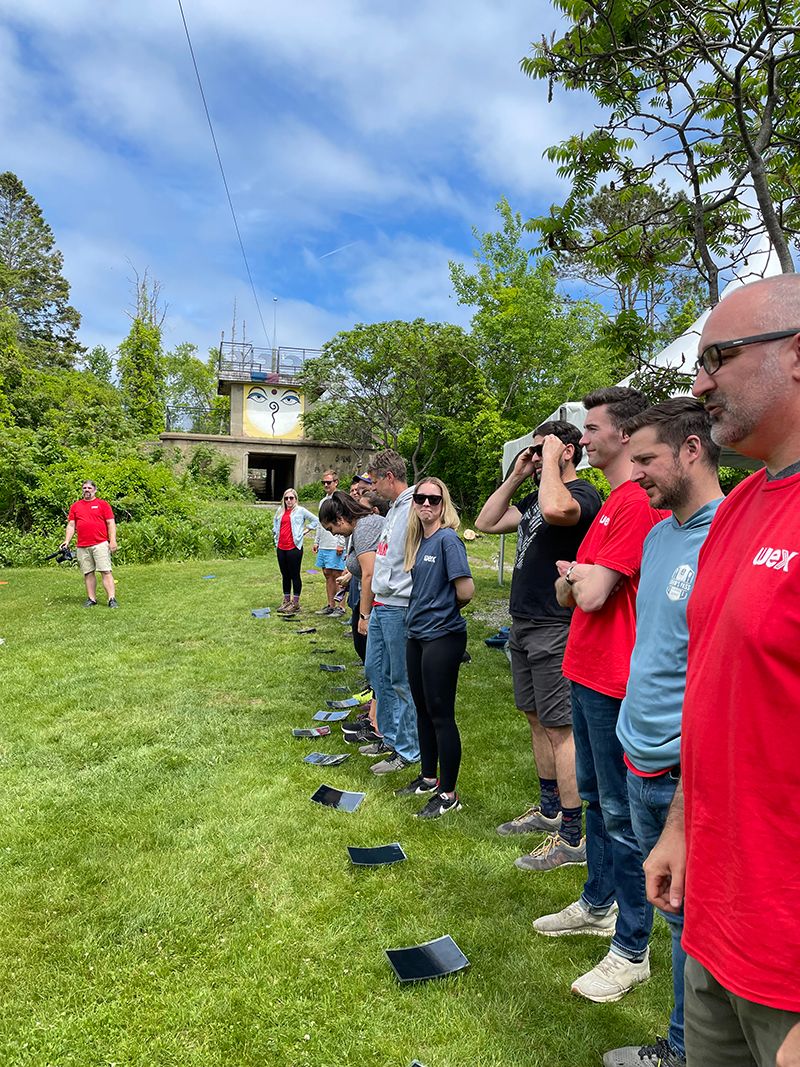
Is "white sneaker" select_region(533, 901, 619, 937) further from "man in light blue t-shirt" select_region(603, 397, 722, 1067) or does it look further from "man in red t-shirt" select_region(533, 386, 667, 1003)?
"man in light blue t-shirt" select_region(603, 397, 722, 1067)

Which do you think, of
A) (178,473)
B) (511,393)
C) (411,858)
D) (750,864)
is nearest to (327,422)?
(178,473)

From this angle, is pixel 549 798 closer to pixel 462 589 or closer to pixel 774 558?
pixel 462 589

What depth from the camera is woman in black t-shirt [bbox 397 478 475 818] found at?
4090 mm

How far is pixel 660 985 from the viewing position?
271cm

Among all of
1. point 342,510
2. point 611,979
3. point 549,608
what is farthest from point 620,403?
point 342,510

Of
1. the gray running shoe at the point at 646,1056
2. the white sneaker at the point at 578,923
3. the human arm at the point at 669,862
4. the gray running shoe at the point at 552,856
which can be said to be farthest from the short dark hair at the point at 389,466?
the human arm at the point at 669,862

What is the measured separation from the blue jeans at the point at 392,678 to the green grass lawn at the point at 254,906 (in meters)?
0.38

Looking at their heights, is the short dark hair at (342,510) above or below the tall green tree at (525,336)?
below

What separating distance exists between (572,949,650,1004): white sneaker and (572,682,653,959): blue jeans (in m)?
0.04

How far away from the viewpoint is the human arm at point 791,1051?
1.05m

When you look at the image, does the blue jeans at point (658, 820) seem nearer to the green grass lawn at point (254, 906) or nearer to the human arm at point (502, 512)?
the green grass lawn at point (254, 906)

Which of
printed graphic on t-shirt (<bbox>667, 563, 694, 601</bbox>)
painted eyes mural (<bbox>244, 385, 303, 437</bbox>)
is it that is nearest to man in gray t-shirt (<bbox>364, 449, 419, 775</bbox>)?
printed graphic on t-shirt (<bbox>667, 563, 694, 601</bbox>)

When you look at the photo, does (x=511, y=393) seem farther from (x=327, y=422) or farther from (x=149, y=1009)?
(x=149, y=1009)

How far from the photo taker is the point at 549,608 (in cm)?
357
